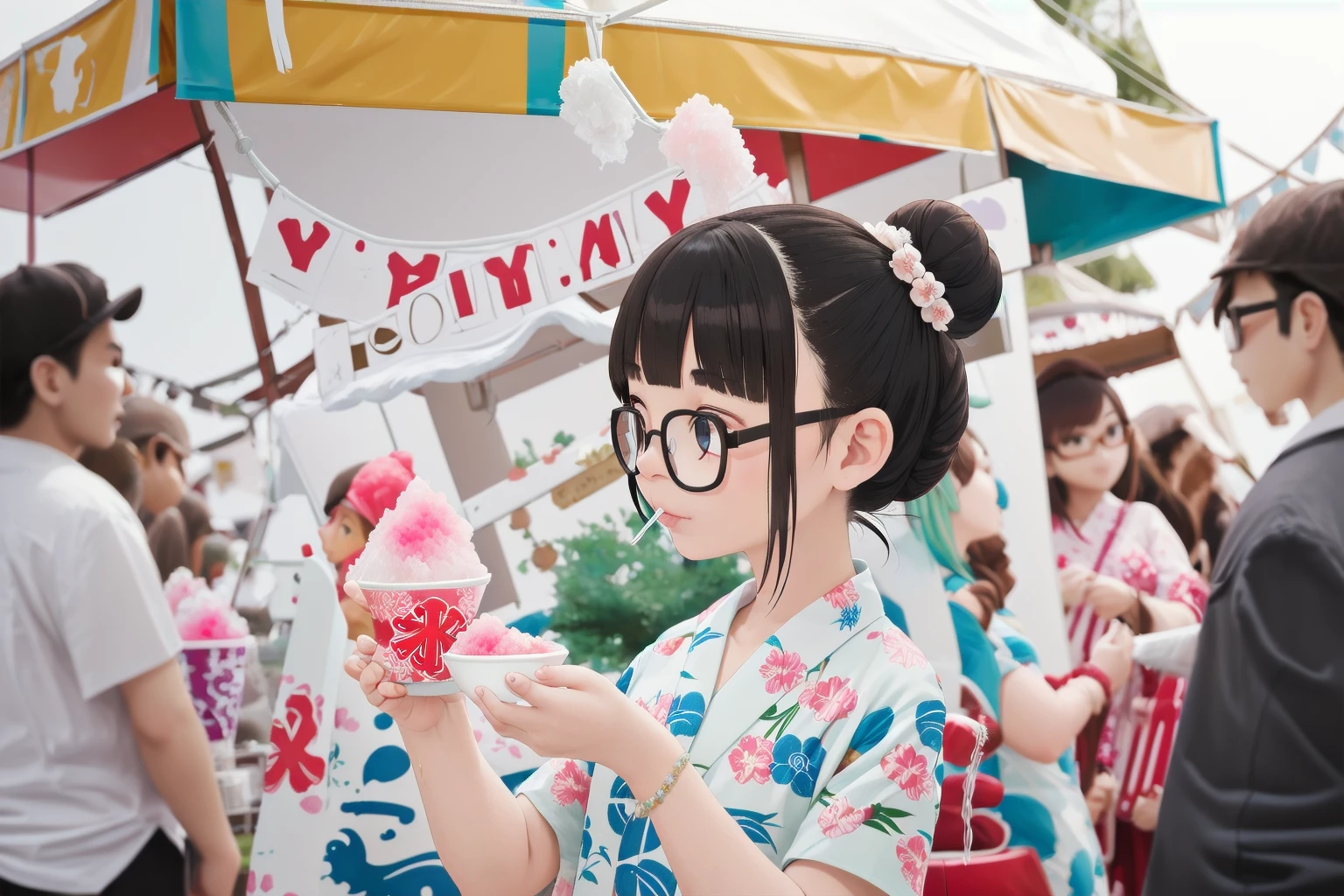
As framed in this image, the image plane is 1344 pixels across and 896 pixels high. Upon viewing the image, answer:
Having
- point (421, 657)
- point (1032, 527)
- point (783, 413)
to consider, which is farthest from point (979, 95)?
point (421, 657)

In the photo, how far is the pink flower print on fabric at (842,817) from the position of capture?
101 centimetres

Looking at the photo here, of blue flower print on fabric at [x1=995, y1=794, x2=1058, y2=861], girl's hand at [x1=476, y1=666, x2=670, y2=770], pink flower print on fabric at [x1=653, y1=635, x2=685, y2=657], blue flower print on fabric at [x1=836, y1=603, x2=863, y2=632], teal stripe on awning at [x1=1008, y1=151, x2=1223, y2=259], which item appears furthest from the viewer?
teal stripe on awning at [x1=1008, y1=151, x2=1223, y2=259]

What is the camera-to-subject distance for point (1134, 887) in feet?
10.0

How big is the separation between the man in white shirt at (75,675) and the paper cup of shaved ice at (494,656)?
1.25 metres

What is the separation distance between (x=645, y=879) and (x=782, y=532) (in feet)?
1.37

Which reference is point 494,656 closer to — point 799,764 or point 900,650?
point 799,764

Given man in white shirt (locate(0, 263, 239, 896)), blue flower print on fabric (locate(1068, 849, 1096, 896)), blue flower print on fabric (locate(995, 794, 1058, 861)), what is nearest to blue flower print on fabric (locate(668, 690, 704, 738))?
man in white shirt (locate(0, 263, 239, 896))

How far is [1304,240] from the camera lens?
1787 millimetres

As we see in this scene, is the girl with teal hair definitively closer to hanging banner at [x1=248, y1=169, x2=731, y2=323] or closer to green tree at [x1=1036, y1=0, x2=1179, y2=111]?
hanging banner at [x1=248, y1=169, x2=731, y2=323]

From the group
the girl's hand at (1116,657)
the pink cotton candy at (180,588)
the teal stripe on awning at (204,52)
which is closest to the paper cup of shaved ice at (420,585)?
the teal stripe on awning at (204,52)

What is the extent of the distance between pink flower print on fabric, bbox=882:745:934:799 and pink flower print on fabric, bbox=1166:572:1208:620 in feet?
8.41

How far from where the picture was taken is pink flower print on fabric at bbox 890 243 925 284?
1.16 metres

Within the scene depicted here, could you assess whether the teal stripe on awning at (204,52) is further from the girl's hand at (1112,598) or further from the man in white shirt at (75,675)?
the girl's hand at (1112,598)

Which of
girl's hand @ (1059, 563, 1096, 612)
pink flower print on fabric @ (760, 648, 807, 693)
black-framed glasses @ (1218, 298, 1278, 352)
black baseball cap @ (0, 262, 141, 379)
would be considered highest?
black baseball cap @ (0, 262, 141, 379)
